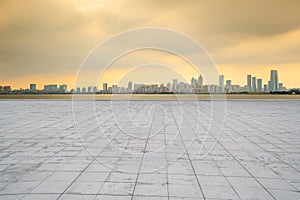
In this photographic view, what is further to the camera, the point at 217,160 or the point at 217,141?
the point at 217,141

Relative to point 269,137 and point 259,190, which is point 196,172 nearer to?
point 259,190

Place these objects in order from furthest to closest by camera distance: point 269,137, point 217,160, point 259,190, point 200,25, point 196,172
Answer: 1. point 200,25
2. point 269,137
3. point 217,160
4. point 196,172
5. point 259,190

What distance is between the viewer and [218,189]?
13.4ft

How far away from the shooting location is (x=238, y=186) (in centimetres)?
421

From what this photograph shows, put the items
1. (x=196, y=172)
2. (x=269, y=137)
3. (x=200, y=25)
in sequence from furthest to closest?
(x=200, y=25) → (x=269, y=137) → (x=196, y=172)

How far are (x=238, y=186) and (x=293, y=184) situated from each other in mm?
1112

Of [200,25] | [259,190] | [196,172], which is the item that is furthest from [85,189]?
[200,25]

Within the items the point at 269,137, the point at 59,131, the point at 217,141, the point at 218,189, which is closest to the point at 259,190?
the point at 218,189

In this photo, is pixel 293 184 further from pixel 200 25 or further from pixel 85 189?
A: pixel 200 25

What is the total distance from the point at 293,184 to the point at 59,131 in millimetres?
8710

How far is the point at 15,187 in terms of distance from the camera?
4.18 m

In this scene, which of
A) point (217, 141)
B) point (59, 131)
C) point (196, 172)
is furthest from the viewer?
point (59, 131)

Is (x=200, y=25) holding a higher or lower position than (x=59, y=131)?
higher

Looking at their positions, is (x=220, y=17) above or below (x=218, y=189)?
above
